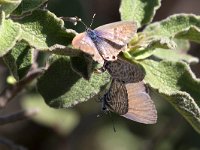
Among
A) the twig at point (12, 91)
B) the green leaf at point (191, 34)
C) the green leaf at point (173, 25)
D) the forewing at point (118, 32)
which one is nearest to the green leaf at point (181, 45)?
the green leaf at point (173, 25)

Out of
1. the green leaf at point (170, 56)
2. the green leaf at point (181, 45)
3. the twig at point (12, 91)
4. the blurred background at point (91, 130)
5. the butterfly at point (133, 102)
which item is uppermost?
the butterfly at point (133, 102)

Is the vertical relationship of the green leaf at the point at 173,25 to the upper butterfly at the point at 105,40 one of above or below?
below

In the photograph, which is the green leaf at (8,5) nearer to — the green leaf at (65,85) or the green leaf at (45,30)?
the green leaf at (45,30)

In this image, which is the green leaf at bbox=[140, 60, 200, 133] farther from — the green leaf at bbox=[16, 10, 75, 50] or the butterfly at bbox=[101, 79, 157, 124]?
the green leaf at bbox=[16, 10, 75, 50]

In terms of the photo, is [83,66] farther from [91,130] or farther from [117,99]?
[91,130]

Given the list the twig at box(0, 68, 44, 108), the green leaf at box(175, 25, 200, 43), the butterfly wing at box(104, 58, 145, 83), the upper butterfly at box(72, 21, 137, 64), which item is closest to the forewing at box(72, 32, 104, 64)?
the upper butterfly at box(72, 21, 137, 64)

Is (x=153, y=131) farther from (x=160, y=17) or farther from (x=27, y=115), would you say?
(x=27, y=115)

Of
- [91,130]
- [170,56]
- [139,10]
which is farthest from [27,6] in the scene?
[91,130]

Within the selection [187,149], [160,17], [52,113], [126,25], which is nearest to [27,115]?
[126,25]
